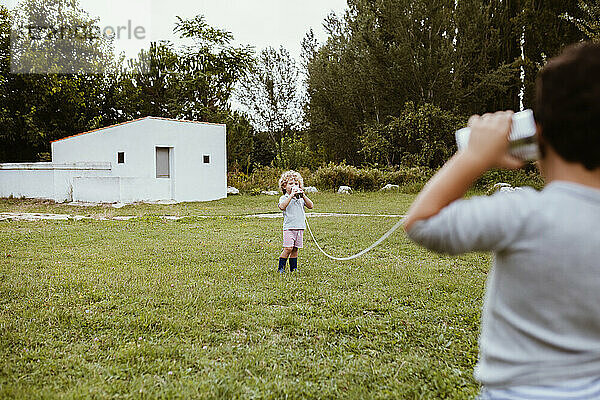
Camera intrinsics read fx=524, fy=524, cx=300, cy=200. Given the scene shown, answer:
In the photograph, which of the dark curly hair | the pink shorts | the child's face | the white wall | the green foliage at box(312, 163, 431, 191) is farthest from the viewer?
the green foliage at box(312, 163, 431, 191)

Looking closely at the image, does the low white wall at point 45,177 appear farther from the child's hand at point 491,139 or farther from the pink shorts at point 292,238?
the child's hand at point 491,139

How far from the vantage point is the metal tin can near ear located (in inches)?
47.8

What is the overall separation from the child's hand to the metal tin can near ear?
1cm

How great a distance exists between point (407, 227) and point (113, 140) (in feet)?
72.4

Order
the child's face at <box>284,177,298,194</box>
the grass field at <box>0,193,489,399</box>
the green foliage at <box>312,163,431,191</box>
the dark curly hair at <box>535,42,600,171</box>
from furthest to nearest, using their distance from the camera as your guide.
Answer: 1. the green foliage at <box>312,163,431,191</box>
2. the child's face at <box>284,177,298,194</box>
3. the grass field at <box>0,193,489,399</box>
4. the dark curly hair at <box>535,42,600,171</box>

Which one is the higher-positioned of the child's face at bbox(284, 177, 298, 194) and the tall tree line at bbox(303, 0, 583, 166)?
the tall tree line at bbox(303, 0, 583, 166)

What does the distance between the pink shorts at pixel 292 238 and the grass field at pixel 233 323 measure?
0.41 m

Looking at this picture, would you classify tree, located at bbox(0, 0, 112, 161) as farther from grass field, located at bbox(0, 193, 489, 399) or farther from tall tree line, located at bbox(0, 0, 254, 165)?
grass field, located at bbox(0, 193, 489, 399)

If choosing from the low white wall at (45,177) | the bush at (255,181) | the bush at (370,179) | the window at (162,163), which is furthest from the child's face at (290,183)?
the bush at (255,181)

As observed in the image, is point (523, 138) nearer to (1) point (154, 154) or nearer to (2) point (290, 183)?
(2) point (290, 183)

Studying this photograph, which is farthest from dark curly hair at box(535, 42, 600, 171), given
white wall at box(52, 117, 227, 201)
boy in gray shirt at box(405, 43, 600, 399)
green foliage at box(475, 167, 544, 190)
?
green foliage at box(475, 167, 544, 190)

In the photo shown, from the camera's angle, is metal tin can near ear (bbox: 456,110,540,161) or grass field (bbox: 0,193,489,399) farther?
grass field (bbox: 0,193,489,399)

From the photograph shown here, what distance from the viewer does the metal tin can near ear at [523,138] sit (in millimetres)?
1213

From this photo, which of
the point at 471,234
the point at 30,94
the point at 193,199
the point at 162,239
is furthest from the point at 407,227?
the point at 30,94
